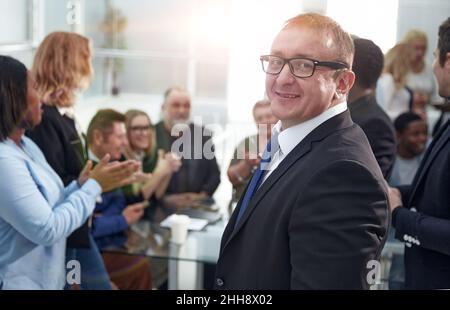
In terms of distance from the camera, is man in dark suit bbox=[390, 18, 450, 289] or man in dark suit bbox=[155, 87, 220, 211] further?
man in dark suit bbox=[155, 87, 220, 211]

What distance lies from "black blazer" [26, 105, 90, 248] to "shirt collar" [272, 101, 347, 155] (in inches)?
31.5

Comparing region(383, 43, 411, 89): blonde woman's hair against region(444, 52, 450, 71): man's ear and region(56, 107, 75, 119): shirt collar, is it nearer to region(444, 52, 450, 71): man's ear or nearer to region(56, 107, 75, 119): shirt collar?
region(444, 52, 450, 71): man's ear

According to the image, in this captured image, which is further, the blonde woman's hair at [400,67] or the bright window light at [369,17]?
the blonde woman's hair at [400,67]

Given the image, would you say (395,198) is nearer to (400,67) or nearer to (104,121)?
(104,121)

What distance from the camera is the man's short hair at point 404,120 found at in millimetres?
2395

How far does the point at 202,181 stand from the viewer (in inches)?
90.7

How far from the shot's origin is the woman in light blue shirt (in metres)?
1.27

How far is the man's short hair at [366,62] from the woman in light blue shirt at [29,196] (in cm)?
69

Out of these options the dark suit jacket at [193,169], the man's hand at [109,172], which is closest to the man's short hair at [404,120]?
the dark suit jacket at [193,169]

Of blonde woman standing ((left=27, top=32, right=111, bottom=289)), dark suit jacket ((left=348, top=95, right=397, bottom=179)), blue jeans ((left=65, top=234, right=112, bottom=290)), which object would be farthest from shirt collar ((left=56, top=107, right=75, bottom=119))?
dark suit jacket ((left=348, top=95, right=397, bottom=179))

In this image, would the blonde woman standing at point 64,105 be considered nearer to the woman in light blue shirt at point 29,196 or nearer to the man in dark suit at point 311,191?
the woman in light blue shirt at point 29,196

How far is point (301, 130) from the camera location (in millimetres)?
928

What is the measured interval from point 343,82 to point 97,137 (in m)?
0.93

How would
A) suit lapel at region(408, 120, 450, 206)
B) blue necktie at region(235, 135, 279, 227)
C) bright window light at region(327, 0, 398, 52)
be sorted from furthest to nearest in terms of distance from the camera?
1. suit lapel at region(408, 120, 450, 206)
2. bright window light at region(327, 0, 398, 52)
3. blue necktie at region(235, 135, 279, 227)
